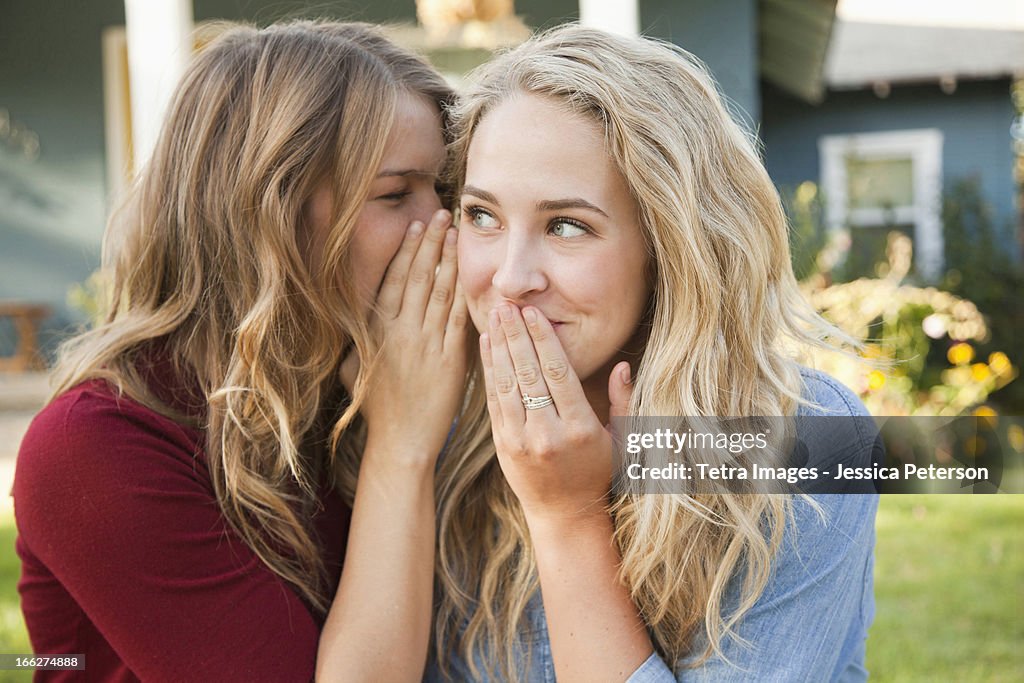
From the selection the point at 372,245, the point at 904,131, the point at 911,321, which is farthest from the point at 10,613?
the point at 904,131

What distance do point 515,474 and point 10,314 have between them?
931cm

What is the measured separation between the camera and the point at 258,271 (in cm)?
264

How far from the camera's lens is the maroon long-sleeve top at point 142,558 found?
2.25 metres

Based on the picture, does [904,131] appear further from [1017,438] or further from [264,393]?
[264,393]

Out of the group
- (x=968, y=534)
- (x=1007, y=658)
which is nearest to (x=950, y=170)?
(x=968, y=534)

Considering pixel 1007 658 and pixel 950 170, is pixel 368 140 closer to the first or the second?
pixel 1007 658

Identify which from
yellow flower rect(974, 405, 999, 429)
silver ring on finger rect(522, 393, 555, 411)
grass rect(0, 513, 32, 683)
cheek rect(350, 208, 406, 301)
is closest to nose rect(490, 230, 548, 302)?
silver ring on finger rect(522, 393, 555, 411)

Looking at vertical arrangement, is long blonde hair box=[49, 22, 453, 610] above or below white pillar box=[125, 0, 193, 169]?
below

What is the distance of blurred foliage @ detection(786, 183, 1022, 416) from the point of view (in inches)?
297

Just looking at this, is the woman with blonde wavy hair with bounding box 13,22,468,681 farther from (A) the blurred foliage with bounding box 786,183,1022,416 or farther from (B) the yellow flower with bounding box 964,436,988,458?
(B) the yellow flower with bounding box 964,436,988,458

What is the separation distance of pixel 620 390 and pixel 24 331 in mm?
9301

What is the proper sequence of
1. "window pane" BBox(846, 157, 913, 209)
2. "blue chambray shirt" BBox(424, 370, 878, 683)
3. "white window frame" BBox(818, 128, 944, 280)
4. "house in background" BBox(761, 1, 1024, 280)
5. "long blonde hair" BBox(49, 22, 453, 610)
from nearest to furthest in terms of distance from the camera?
"blue chambray shirt" BBox(424, 370, 878, 683) < "long blonde hair" BBox(49, 22, 453, 610) < "white window frame" BBox(818, 128, 944, 280) < "window pane" BBox(846, 157, 913, 209) < "house in background" BBox(761, 1, 1024, 280)

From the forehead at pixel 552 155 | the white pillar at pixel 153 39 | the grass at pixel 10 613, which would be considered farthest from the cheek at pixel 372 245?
the white pillar at pixel 153 39

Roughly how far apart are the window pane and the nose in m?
10.9
